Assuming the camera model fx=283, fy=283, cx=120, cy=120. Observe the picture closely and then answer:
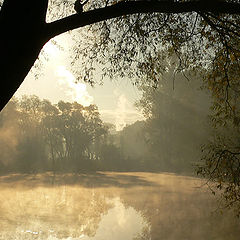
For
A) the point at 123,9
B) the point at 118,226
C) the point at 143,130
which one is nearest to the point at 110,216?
the point at 118,226

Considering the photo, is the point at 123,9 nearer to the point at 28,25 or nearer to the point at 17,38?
the point at 28,25

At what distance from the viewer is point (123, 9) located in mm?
3689

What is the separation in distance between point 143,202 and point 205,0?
58.4 ft

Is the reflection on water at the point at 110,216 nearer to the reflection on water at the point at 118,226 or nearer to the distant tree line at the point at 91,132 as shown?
the reflection on water at the point at 118,226

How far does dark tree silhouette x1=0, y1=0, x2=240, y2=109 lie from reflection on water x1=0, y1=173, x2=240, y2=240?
10511 mm

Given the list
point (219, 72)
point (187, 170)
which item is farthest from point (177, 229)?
point (187, 170)

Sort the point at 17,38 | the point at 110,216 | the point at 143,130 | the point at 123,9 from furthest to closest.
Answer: the point at 143,130 → the point at 110,216 → the point at 123,9 → the point at 17,38

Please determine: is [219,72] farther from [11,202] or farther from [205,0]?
[11,202]

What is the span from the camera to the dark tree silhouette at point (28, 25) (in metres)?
3.32

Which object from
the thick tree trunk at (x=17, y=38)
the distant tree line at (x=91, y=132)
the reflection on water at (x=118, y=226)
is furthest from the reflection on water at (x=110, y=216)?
the distant tree line at (x=91, y=132)

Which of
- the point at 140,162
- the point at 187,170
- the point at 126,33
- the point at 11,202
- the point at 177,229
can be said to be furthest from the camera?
the point at 140,162

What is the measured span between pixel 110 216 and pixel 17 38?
14.5 meters

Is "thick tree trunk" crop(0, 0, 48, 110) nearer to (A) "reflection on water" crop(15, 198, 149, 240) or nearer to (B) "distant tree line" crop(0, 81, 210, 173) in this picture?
(A) "reflection on water" crop(15, 198, 149, 240)

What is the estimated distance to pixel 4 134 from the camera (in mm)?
44406
